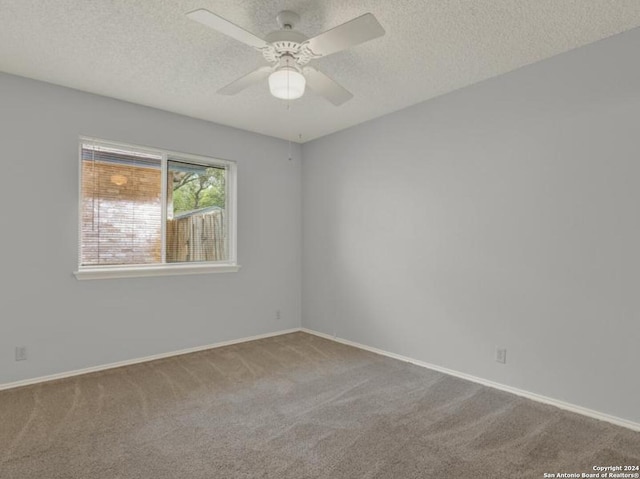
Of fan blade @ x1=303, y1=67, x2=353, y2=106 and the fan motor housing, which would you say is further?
fan blade @ x1=303, y1=67, x2=353, y2=106

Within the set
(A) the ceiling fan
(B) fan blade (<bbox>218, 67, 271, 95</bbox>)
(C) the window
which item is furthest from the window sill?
(A) the ceiling fan

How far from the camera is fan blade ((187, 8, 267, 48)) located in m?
1.65

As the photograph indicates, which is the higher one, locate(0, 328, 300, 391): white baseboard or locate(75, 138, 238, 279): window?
locate(75, 138, 238, 279): window

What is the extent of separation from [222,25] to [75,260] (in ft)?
8.20

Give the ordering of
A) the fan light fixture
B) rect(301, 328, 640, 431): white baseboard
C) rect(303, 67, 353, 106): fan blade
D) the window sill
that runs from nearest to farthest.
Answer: the fan light fixture
rect(303, 67, 353, 106): fan blade
rect(301, 328, 640, 431): white baseboard
the window sill

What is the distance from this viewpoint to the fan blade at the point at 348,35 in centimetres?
169

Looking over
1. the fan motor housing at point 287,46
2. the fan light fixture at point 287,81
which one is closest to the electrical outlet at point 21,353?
the fan light fixture at point 287,81

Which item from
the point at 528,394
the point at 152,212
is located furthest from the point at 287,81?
the point at 528,394

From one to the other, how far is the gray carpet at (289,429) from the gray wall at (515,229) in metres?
0.36

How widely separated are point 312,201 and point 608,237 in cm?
308

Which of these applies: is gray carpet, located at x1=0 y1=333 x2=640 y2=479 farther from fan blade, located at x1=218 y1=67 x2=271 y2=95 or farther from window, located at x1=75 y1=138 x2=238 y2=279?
fan blade, located at x1=218 y1=67 x2=271 y2=95

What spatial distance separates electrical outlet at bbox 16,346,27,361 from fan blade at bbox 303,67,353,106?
9.97ft

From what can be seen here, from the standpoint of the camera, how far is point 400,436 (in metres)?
2.19

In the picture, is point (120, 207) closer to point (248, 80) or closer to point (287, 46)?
point (248, 80)
